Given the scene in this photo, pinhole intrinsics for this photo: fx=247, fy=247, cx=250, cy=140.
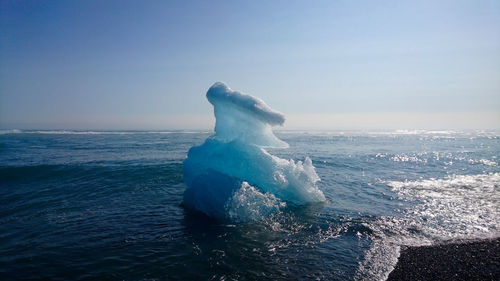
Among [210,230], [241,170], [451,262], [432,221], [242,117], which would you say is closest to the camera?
[451,262]

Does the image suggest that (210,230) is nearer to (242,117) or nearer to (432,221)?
(242,117)

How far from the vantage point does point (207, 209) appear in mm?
8477

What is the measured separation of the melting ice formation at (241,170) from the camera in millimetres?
8320

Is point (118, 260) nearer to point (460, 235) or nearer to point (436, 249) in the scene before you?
point (436, 249)

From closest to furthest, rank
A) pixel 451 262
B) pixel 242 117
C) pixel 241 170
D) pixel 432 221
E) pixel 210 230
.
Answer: pixel 451 262
pixel 210 230
pixel 432 221
pixel 241 170
pixel 242 117

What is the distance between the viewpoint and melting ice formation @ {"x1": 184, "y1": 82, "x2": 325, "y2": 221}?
832 centimetres

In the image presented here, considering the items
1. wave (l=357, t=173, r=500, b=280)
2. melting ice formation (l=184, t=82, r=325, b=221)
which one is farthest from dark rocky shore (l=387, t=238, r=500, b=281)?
melting ice formation (l=184, t=82, r=325, b=221)

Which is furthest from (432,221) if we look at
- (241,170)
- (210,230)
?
(210,230)

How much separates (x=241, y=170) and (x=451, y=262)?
20.8 feet

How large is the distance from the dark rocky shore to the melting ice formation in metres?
4.22

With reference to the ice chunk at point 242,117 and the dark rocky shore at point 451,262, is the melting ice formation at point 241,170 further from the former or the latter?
the dark rocky shore at point 451,262

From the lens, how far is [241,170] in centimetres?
932

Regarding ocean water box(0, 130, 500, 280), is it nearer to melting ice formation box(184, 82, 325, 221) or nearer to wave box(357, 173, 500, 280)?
wave box(357, 173, 500, 280)

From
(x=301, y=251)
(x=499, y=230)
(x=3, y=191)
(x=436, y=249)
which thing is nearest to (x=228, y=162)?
(x=301, y=251)
